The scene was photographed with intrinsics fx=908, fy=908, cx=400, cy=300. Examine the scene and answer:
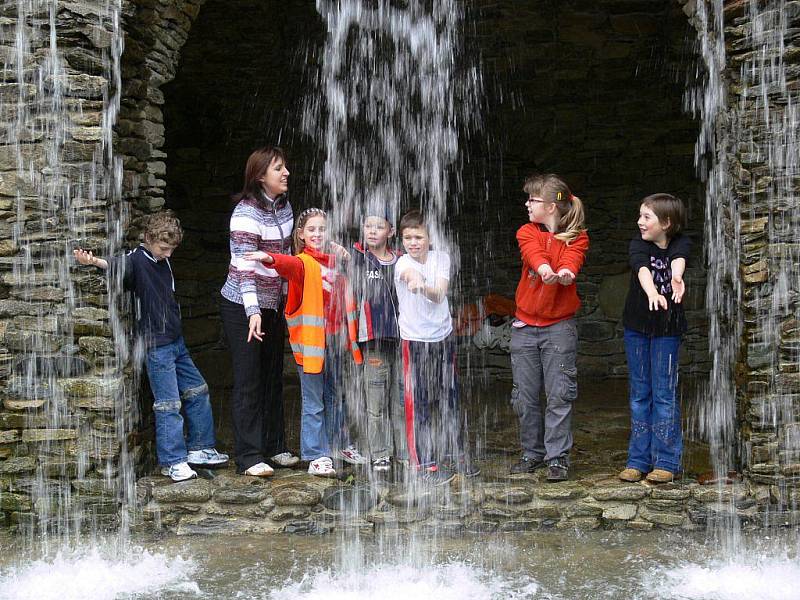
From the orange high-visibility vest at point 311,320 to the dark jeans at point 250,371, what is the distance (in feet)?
0.61

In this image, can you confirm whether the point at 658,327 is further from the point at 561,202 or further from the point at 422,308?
the point at 422,308

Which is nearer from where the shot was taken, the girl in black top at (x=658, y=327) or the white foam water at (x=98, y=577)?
the white foam water at (x=98, y=577)

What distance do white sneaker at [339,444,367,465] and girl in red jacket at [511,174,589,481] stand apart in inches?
36.7

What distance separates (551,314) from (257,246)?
1.60 m

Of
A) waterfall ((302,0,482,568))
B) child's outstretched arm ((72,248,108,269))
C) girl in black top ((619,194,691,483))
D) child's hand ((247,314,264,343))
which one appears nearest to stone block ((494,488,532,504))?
girl in black top ((619,194,691,483))

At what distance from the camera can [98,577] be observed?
4.09 m

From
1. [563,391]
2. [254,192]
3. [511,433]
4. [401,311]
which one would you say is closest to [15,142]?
[254,192]

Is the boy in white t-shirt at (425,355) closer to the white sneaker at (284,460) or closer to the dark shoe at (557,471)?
the dark shoe at (557,471)

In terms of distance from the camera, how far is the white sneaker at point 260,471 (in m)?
4.90

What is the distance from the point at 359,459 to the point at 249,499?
2.20ft

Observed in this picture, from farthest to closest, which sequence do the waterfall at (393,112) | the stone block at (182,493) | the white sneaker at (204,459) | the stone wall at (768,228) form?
the waterfall at (393,112) → the white sneaker at (204,459) → the stone block at (182,493) → the stone wall at (768,228)

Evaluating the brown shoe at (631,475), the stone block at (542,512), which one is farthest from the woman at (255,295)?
the brown shoe at (631,475)

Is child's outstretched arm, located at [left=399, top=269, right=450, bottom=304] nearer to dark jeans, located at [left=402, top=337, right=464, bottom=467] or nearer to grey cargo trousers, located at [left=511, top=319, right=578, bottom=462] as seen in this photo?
dark jeans, located at [left=402, top=337, right=464, bottom=467]

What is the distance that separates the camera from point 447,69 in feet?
27.4
